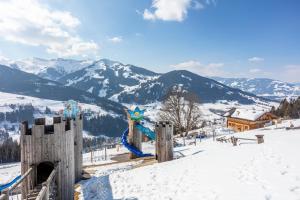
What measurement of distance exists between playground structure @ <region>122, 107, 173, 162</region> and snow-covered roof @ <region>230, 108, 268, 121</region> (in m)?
39.2

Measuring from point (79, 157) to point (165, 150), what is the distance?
5842 millimetres

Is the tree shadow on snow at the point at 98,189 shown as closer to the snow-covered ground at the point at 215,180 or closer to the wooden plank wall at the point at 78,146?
the snow-covered ground at the point at 215,180

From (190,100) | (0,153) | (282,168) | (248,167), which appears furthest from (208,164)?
(0,153)

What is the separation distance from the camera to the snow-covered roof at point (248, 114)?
59.6 metres

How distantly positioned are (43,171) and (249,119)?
54.8m

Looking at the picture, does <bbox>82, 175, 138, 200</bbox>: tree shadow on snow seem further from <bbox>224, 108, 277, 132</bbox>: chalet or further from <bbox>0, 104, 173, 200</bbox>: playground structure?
<bbox>224, 108, 277, 132</bbox>: chalet

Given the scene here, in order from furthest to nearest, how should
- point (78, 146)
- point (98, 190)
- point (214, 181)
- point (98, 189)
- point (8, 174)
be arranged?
point (8, 174) → point (78, 146) → point (98, 189) → point (98, 190) → point (214, 181)

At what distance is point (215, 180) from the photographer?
423 inches

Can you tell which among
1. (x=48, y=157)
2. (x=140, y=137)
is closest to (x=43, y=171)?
(x=48, y=157)

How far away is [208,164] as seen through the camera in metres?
13.8

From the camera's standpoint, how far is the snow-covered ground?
348 inches

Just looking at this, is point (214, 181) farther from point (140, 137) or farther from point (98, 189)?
point (140, 137)

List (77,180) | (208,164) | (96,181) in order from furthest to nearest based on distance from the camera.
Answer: (77,180) → (96,181) → (208,164)

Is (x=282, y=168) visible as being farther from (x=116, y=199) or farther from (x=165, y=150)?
(x=165, y=150)
